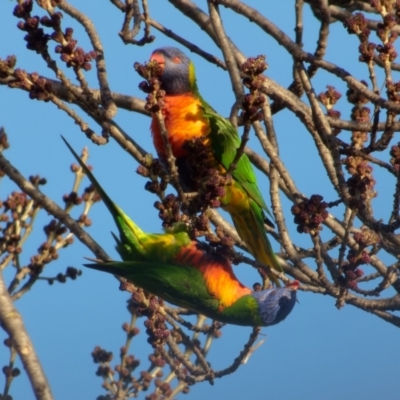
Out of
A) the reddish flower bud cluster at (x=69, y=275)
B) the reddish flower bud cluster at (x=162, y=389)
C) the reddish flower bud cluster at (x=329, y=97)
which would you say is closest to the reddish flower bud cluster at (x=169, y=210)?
the reddish flower bud cluster at (x=329, y=97)

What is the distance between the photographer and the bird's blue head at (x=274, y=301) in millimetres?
3104

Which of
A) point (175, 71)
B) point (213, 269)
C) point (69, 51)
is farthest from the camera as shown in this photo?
point (175, 71)

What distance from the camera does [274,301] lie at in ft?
10.2

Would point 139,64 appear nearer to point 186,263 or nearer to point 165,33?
point 186,263

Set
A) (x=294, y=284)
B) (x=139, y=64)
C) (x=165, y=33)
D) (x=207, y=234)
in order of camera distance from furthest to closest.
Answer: (x=165, y=33) < (x=294, y=284) < (x=207, y=234) < (x=139, y=64)

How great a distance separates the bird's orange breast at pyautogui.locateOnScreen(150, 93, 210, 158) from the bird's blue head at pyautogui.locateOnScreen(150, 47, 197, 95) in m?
0.07

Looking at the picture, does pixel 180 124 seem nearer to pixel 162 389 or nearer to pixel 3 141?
pixel 3 141

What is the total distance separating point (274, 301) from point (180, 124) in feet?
3.23

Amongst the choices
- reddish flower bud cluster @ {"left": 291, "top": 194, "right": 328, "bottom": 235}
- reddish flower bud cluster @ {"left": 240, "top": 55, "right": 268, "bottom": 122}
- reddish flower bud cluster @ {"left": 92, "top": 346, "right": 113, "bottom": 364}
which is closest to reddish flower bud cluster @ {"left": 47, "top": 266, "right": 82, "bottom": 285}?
reddish flower bud cluster @ {"left": 92, "top": 346, "right": 113, "bottom": 364}

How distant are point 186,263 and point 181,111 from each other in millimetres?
799

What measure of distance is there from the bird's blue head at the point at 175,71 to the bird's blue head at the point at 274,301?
1.16 meters

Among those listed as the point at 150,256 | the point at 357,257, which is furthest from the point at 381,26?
the point at 150,256

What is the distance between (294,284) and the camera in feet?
9.63

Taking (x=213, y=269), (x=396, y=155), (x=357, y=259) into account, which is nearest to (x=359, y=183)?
(x=396, y=155)
